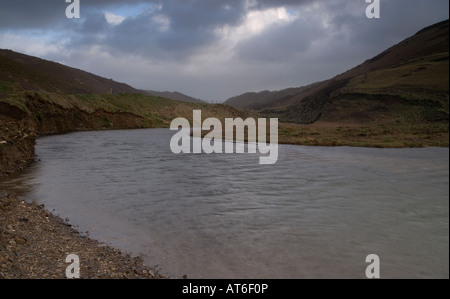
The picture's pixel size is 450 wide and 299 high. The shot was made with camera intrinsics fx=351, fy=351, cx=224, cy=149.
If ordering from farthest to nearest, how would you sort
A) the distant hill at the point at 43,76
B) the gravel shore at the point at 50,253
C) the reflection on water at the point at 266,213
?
the distant hill at the point at 43,76 → the reflection on water at the point at 266,213 → the gravel shore at the point at 50,253

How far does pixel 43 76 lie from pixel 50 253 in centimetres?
8111

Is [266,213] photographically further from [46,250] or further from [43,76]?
[43,76]

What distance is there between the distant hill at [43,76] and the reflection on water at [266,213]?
5324 centimetres

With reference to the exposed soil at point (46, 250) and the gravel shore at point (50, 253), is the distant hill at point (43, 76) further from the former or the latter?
the gravel shore at point (50, 253)

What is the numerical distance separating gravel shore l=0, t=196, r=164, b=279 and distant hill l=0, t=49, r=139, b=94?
5838 cm

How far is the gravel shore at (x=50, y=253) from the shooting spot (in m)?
5.21

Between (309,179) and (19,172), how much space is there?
11813 mm

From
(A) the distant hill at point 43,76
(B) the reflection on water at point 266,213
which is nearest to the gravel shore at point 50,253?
(B) the reflection on water at point 266,213

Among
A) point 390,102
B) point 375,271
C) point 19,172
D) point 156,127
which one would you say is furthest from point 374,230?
point 156,127

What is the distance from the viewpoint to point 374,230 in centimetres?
668

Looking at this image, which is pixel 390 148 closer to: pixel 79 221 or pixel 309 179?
pixel 309 179

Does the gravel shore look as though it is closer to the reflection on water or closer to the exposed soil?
the exposed soil

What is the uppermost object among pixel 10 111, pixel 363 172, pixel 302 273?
pixel 10 111
